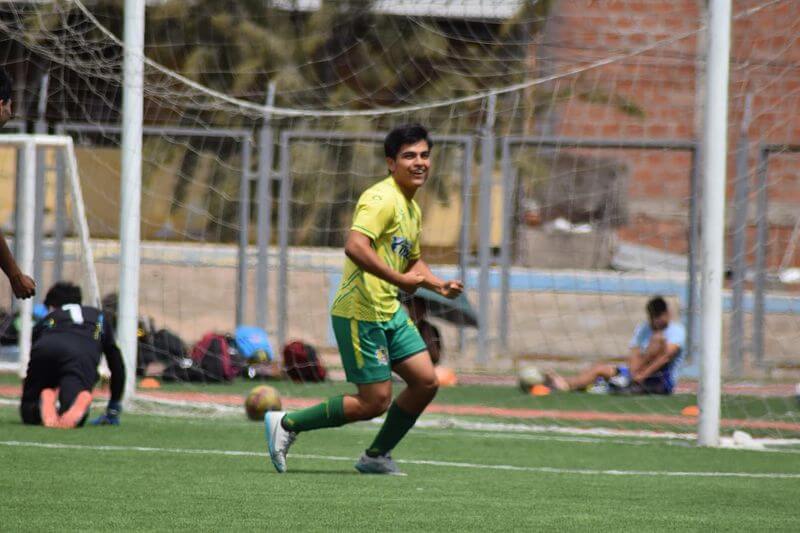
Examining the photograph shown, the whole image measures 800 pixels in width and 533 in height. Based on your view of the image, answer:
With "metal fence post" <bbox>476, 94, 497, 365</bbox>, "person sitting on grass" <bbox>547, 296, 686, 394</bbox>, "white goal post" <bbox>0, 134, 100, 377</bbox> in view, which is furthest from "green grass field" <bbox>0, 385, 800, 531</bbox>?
"metal fence post" <bbox>476, 94, 497, 365</bbox>

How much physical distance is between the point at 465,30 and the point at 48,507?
12.8 meters

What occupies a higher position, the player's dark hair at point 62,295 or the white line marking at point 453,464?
the player's dark hair at point 62,295

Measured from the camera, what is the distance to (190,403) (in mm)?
13766

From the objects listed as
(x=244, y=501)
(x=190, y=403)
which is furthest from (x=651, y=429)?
(x=244, y=501)

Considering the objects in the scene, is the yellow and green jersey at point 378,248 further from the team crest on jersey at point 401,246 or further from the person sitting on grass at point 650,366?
the person sitting on grass at point 650,366

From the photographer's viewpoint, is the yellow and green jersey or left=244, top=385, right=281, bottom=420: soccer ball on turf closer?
the yellow and green jersey

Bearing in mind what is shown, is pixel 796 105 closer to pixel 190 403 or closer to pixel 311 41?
pixel 190 403

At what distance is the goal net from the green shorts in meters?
6.69

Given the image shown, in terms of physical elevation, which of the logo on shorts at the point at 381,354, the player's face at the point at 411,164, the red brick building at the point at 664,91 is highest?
the red brick building at the point at 664,91

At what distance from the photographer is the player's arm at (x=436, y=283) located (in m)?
8.00

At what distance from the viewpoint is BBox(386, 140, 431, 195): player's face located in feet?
27.4

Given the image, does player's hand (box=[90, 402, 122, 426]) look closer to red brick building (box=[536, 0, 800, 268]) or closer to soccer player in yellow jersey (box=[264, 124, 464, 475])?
soccer player in yellow jersey (box=[264, 124, 464, 475])

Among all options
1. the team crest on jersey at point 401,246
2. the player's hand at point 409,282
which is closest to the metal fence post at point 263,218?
the team crest on jersey at point 401,246

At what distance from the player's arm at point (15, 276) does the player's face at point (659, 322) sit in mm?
10186
